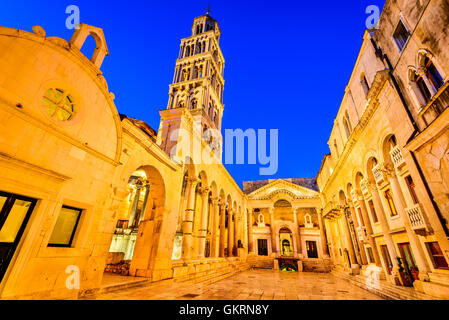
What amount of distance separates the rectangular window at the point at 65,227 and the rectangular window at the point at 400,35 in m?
14.5

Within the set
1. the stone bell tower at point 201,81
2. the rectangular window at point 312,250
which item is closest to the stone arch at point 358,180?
the stone bell tower at point 201,81

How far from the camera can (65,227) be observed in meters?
5.64

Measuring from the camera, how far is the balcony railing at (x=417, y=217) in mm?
7763

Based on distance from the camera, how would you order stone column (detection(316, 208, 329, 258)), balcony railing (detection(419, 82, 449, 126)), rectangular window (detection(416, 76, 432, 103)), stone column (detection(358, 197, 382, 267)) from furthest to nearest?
stone column (detection(316, 208, 329, 258))
stone column (detection(358, 197, 382, 267))
rectangular window (detection(416, 76, 432, 103))
balcony railing (detection(419, 82, 449, 126))

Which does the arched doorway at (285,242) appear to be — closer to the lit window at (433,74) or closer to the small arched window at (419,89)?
the small arched window at (419,89)

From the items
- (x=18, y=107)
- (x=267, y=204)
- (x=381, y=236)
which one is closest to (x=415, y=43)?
(x=381, y=236)

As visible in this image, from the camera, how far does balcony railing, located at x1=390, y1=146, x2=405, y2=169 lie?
9125 millimetres

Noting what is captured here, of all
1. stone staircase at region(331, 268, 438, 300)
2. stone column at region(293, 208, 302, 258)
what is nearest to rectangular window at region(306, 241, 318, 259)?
stone column at region(293, 208, 302, 258)

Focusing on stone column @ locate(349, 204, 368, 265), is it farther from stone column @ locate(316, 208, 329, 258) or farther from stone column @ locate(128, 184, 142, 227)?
stone column @ locate(128, 184, 142, 227)

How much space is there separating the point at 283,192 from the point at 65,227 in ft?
94.5

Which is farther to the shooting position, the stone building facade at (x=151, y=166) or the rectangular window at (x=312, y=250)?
the rectangular window at (x=312, y=250)

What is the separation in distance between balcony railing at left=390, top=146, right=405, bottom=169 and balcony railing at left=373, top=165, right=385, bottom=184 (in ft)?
3.50

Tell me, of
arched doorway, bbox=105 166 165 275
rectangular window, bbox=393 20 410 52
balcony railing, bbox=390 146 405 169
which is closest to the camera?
rectangular window, bbox=393 20 410 52
